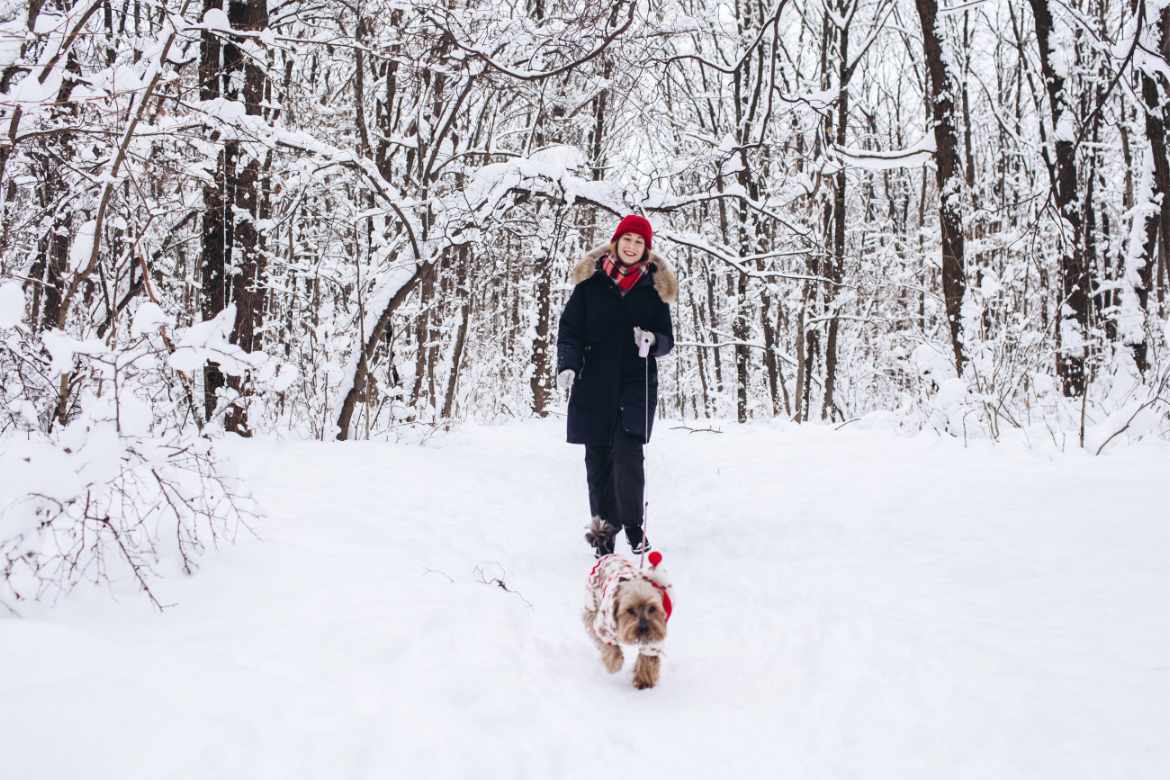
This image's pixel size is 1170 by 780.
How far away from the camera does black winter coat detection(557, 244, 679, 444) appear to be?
16.5ft

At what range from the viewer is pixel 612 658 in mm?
3283

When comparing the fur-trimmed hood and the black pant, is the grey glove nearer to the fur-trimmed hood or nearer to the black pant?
the fur-trimmed hood

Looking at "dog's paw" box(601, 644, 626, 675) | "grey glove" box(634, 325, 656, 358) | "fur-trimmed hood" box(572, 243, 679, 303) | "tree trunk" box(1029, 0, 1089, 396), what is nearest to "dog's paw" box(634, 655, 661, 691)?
"dog's paw" box(601, 644, 626, 675)

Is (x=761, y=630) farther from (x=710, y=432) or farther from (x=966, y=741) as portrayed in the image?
(x=710, y=432)

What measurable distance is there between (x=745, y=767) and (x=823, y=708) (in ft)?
1.55

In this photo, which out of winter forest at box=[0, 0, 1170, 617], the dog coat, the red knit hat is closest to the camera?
winter forest at box=[0, 0, 1170, 617]

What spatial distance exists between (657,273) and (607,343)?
613mm

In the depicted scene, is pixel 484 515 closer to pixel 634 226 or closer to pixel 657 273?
pixel 657 273

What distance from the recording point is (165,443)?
9.37 feet

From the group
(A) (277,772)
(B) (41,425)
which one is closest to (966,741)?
(A) (277,772)

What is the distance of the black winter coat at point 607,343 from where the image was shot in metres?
5.02

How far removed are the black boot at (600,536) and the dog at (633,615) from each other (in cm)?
138

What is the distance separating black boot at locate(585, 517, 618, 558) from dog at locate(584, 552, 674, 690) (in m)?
1.38

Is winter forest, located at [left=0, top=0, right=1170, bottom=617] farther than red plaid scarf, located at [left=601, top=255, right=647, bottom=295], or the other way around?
red plaid scarf, located at [left=601, top=255, right=647, bottom=295]
